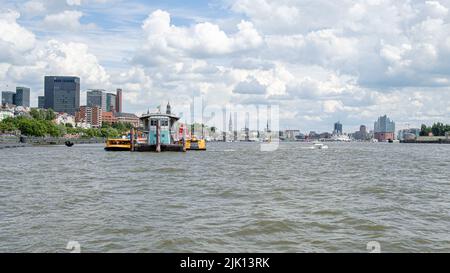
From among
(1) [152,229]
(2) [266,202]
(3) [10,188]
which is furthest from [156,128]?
(1) [152,229]

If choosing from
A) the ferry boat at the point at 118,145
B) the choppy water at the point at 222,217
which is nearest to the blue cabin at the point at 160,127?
the ferry boat at the point at 118,145

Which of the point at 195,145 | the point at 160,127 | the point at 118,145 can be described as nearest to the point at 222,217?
the point at 160,127

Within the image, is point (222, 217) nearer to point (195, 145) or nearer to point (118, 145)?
point (118, 145)

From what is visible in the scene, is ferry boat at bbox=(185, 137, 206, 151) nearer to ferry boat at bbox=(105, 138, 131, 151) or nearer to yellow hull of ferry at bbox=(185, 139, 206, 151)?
yellow hull of ferry at bbox=(185, 139, 206, 151)

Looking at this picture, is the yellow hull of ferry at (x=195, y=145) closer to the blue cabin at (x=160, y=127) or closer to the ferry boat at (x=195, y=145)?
the ferry boat at (x=195, y=145)

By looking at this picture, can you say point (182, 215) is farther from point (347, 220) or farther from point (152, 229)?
point (347, 220)

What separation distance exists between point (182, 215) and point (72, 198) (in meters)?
9.07

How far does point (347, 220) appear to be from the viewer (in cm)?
2036

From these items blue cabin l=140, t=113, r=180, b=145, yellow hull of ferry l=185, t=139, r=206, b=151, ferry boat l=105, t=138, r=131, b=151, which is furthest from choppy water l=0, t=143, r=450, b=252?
yellow hull of ferry l=185, t=139, r=206, b=151

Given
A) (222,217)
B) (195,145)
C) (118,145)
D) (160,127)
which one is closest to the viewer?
(222,217)

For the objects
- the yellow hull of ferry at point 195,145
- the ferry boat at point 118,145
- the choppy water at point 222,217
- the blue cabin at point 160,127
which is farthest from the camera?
the yellow hull of ferry at point 195,145

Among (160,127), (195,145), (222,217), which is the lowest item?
(222,217)
